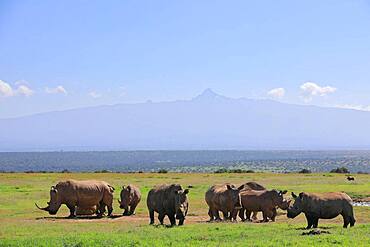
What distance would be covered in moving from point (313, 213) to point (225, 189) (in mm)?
5796

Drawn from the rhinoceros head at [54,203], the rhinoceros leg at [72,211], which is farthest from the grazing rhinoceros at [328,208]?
the rhinoceros head at [54,203]

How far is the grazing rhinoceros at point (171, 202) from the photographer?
2661 centimetres

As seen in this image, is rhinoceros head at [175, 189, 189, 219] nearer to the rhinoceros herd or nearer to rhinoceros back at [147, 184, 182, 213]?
the rhinoceros herd

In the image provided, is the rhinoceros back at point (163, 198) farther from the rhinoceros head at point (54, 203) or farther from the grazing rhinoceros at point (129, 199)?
the rhinoceros head at point (54, 203)

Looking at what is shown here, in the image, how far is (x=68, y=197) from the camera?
33.6 meters

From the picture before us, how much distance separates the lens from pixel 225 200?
2950 cm

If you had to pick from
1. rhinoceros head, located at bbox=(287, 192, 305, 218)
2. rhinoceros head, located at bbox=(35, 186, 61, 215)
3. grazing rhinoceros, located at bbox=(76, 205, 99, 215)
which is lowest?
grazing rhinoceros, located at bbox=(76, 205, 99, 215)

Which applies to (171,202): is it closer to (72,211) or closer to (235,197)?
(235,197)

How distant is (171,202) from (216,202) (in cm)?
386

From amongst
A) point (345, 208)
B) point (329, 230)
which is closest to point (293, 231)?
point (329, 230)

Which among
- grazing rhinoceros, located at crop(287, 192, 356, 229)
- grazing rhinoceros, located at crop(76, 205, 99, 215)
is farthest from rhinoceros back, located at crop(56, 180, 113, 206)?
grazing rhinoceros, located at crop(287, 192, 356, 229)

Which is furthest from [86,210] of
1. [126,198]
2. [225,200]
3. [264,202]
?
[264,202]

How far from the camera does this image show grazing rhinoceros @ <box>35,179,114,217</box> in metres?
33.6

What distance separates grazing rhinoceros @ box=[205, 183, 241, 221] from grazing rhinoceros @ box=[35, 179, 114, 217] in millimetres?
6861
